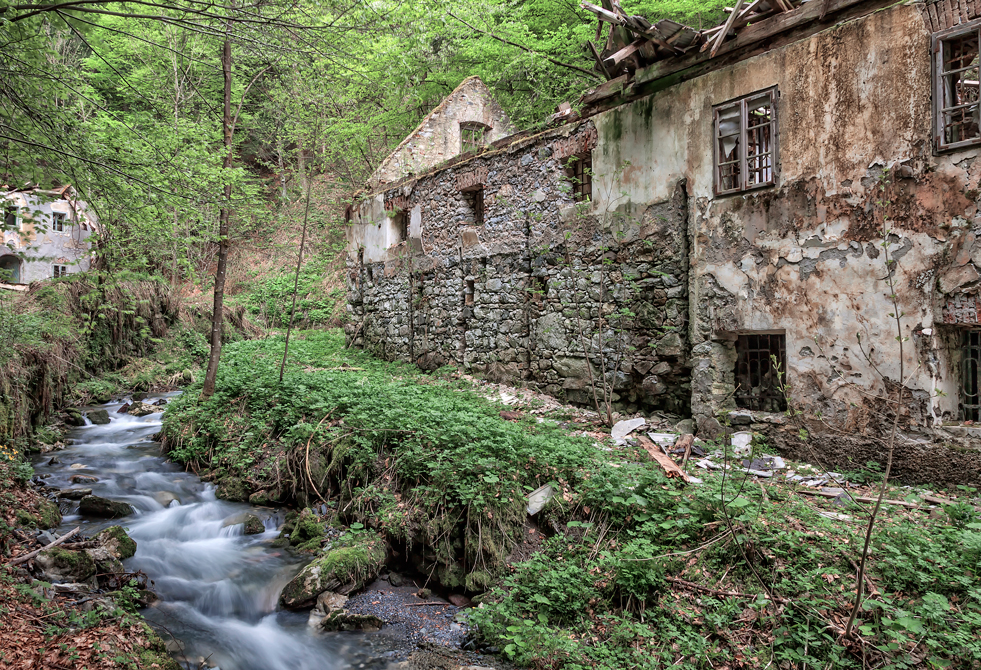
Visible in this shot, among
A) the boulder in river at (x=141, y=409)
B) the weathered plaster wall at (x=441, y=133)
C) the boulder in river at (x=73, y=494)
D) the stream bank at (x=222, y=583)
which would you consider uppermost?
the weathered plaster wall at (x=441, y=133)

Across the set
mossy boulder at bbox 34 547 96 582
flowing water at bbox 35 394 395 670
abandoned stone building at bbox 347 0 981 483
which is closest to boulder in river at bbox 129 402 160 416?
flowing water at bbox 35 394 395 670

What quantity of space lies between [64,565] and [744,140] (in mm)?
8120

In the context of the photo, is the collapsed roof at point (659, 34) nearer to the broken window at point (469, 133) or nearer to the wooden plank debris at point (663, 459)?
the wooden plank debris at point (663, 459)

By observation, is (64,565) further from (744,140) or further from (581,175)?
(744,140)

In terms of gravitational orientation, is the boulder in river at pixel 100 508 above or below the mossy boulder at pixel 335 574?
above

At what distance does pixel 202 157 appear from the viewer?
7129 mm

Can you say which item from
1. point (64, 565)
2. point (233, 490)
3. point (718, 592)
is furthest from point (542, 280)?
point (64, 565)

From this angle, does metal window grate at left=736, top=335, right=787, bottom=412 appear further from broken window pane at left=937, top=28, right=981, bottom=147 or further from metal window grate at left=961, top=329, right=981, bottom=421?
broken window pane at left=937, top=28, right=981, bottom=147

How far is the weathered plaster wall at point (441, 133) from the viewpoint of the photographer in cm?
1340

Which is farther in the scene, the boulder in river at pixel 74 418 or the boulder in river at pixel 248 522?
the boulder in river at pixel 74 418

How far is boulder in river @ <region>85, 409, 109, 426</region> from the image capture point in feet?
32.9

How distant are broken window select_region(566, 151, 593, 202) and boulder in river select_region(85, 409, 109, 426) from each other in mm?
9149

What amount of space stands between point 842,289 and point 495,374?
5.58m

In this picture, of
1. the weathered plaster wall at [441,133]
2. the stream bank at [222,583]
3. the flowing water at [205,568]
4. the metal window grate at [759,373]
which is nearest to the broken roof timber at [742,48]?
the metal window grate at [759,373]
